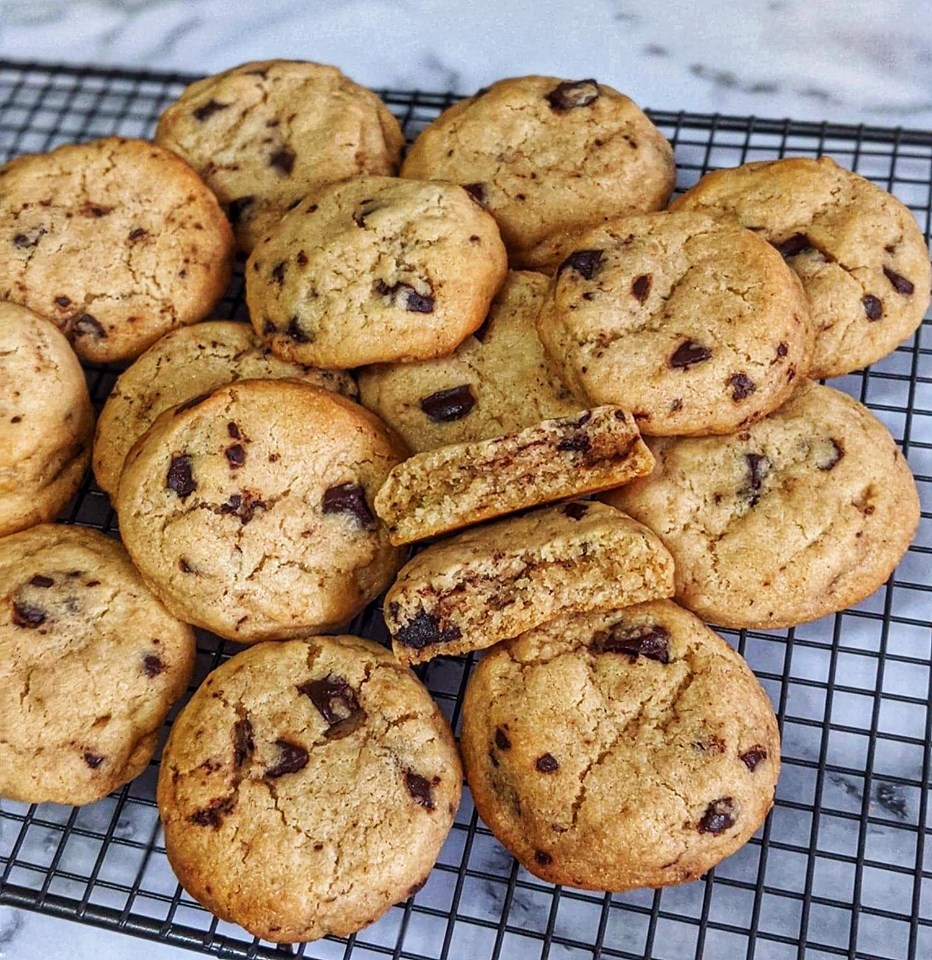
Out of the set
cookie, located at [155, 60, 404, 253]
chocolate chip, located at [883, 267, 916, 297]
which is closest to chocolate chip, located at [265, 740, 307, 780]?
cookie, located at [155, 60, 404, 253]

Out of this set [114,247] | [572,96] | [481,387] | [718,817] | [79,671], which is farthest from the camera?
[572,96]

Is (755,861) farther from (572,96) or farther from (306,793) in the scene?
(572,96)

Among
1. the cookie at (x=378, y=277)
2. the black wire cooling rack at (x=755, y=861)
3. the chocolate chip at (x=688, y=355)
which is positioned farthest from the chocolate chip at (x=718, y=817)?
the cookie at (x=378, y=277)

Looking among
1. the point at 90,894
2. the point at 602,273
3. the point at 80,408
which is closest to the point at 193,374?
the point at 80,408

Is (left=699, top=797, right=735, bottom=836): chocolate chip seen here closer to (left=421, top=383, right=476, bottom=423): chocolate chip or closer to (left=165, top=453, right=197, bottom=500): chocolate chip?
(left=421, top=383, right=476, bottom=423): chocolate chip

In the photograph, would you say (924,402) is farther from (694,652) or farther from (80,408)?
(80,408)

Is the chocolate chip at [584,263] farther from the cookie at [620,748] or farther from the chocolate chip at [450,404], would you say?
the cookie at [620,748]

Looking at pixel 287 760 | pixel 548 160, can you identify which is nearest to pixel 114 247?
pixel 548 160

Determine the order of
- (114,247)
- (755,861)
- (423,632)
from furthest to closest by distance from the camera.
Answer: (114,247) < (755,861) < (423,632)
